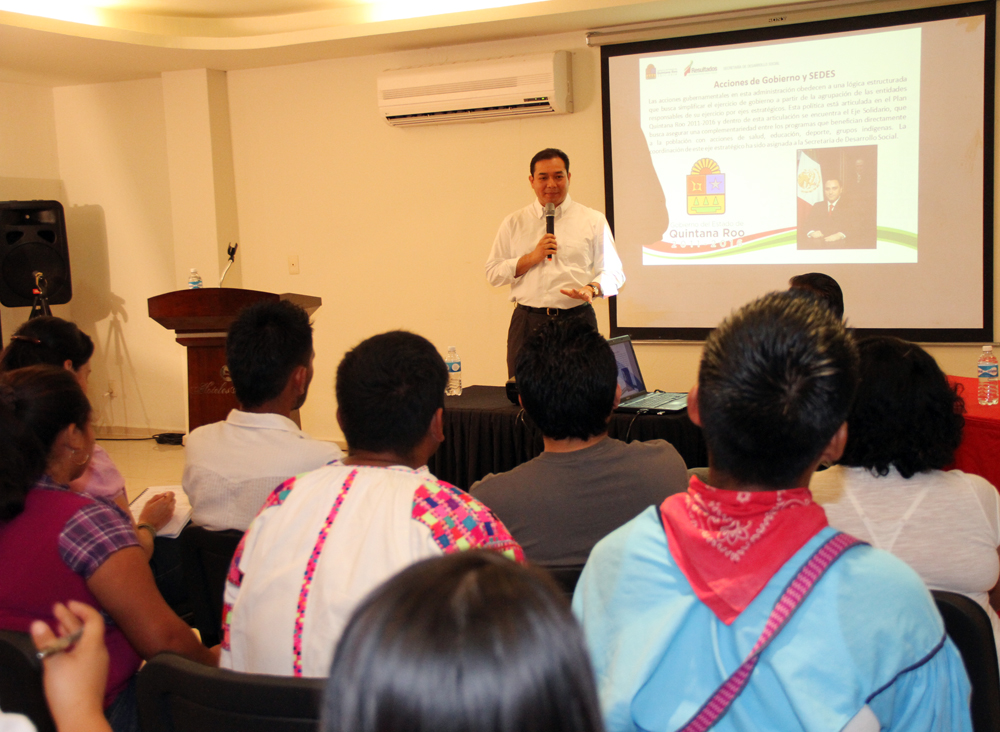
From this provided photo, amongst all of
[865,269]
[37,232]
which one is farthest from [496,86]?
[37,232]

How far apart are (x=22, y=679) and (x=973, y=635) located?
52.9 inches

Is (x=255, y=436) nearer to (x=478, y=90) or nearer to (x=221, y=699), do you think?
(x=221, y=699)

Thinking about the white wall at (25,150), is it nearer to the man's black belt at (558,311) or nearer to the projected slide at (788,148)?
the man's black belt at (558,311)

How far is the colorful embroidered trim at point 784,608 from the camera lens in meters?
0.87

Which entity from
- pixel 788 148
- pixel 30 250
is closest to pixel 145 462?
pixel 30 250

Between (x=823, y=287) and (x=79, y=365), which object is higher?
(x=823, y=287)

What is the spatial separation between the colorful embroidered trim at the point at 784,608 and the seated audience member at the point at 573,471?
695 millimetres

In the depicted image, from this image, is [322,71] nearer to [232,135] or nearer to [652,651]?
[232,135]

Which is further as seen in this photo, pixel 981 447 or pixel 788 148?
pixel 788 148

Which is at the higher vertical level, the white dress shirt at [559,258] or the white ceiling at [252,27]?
the white ceiling at [252,27]

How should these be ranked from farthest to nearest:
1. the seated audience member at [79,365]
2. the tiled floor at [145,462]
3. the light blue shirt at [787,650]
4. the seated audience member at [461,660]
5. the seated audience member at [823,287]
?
the tiled floor at [145,462] < the seated audience member at [823,287] < the seated audience member at [79,365] < the light blue shirt at [787,650] < the seated audience member at [461,660]

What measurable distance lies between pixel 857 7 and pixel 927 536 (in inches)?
148

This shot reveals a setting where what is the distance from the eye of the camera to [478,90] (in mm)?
5113

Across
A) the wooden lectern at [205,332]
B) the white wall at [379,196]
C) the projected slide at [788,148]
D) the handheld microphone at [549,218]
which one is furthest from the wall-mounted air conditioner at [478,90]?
the wooden lectern at [205,332]
